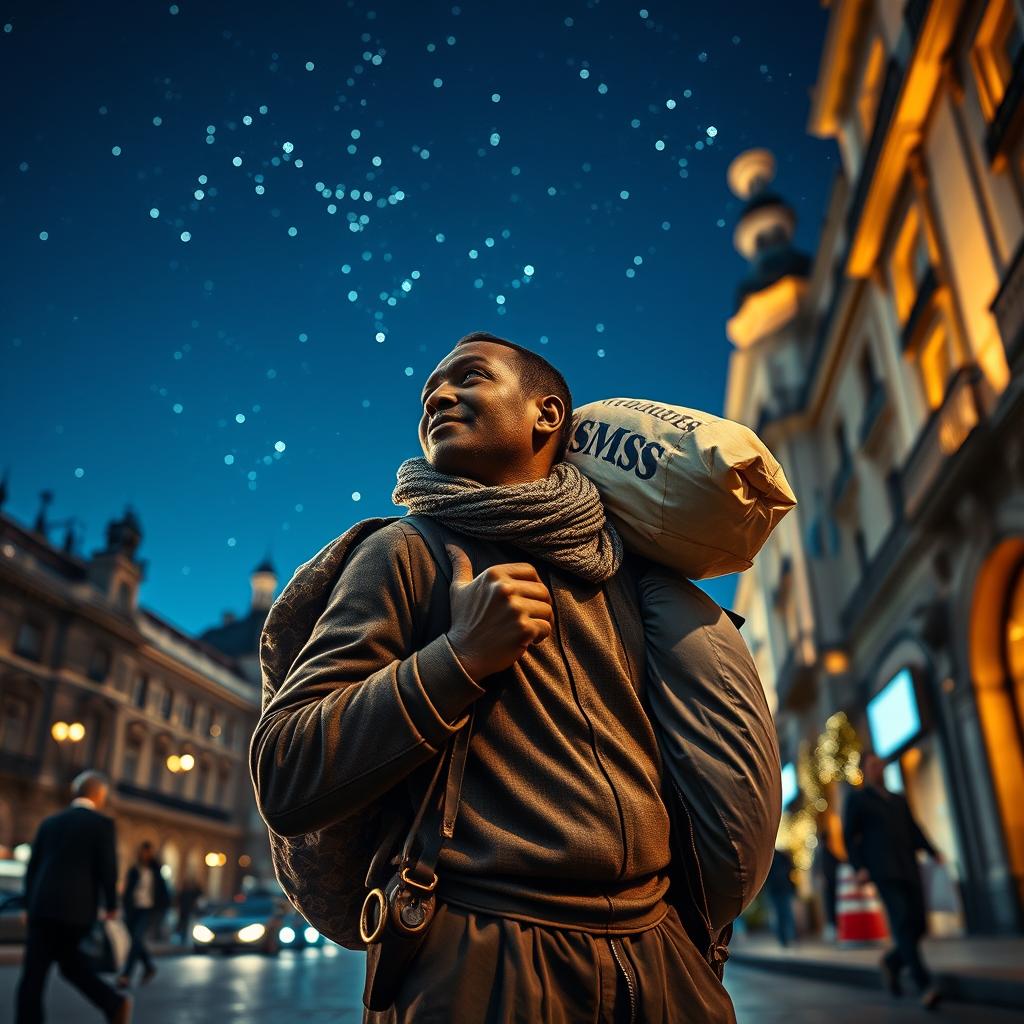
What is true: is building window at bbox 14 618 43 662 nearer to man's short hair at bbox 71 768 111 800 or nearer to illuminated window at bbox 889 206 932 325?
man's short hair at bbox 71 768 111 800

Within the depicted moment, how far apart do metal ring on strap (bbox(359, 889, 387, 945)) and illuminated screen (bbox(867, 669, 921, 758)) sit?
1401cm

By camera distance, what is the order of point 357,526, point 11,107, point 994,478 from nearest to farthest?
point 357,526, point 11,107, point 994,478

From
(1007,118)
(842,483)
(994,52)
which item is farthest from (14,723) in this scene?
(994,52)

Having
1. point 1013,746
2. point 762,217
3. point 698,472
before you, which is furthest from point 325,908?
point 762,217

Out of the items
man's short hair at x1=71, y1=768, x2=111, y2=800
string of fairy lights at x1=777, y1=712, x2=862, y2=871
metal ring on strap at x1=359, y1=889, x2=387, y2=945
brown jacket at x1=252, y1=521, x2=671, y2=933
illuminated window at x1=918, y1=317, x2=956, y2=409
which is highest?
→ illuminated window at x1=918, y1=317, x2=956, y2=409

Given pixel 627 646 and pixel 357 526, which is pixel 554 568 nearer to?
pixel 627 646

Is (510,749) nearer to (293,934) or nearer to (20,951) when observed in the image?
(20,951)

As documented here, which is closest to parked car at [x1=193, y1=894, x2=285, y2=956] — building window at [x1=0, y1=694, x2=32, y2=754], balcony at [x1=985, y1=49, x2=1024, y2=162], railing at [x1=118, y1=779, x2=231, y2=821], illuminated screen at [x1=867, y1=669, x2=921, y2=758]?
illuminated screen at [x1=867, y1=669, x2=921, y2=758]

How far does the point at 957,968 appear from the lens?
664 cm

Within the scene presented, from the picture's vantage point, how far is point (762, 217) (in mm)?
30688

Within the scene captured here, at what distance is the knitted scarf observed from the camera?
1461mm

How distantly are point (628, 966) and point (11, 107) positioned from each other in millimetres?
8905

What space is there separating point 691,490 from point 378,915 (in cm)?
80

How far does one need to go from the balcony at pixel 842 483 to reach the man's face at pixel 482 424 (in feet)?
60.7
